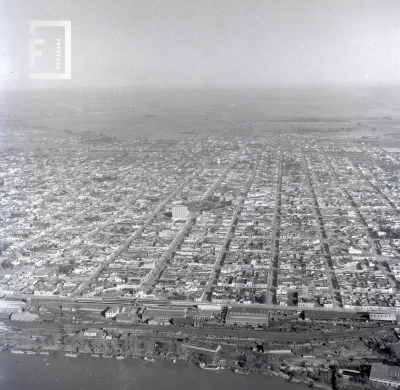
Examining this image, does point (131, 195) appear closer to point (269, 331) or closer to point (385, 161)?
point (269, 331)

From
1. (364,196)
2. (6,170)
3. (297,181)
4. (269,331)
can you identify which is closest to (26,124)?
(6,170)

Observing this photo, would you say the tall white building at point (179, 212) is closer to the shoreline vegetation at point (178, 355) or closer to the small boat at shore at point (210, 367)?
the shoreline vegetation at point (178, 355)

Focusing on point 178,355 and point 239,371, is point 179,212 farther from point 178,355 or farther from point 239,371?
point 239,371

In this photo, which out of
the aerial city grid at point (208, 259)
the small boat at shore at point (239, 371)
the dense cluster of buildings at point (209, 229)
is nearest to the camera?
the small boat at shore at point (239, 371)

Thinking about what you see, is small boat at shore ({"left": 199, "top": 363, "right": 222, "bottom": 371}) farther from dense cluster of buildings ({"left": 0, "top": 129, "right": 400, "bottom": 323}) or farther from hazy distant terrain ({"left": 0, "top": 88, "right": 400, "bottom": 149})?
hazy distant terrain ({"left": 0, "top": 88, "right": 400, "bottom": 149})

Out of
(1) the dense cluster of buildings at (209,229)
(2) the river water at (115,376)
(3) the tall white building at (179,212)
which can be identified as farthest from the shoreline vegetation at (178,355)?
(3) the tall white building at (179,212)

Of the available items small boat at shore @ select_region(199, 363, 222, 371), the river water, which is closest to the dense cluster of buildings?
small boat at shore @ select_region(199, 363, 222, 371)

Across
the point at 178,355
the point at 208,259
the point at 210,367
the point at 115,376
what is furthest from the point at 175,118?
the point at 115,376

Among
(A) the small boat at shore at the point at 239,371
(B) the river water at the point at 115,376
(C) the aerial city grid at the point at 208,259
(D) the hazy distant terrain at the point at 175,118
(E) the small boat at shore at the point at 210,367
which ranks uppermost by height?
(D) the hazy distant terrain at the point at 175,118

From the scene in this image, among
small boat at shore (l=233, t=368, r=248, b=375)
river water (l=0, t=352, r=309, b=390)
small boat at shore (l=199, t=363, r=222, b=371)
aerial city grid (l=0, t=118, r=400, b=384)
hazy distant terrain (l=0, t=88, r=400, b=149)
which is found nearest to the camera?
river water (l=0, t=352, r=309, b=390)
